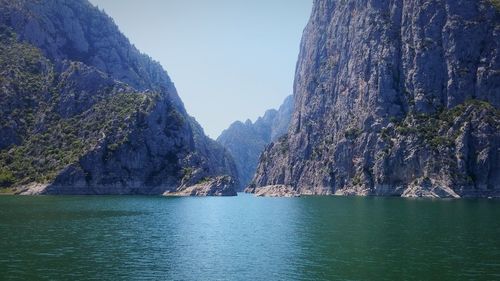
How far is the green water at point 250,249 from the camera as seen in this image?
157 feet

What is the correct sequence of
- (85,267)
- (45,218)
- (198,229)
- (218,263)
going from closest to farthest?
(85,267)
(218,263)
(198,229)
(45,218)

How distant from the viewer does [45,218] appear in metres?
95.7

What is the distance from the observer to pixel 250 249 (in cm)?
6444

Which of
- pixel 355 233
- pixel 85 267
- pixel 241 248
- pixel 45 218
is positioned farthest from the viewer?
pixel 45 218

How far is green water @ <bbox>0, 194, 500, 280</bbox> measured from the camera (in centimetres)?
4791

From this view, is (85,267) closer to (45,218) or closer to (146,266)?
(146,266)

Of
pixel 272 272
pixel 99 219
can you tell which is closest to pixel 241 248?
pixel 272 272

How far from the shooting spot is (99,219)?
324 ft

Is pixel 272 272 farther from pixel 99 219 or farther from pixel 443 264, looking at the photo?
pixel 99 219

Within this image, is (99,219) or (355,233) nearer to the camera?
(355,233)

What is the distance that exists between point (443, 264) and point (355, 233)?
26.4 metres

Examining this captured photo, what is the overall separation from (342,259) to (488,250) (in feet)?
66.7

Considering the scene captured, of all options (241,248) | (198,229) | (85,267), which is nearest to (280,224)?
(198,229)

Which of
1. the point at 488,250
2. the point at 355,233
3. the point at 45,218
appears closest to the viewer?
the point at 488,250
